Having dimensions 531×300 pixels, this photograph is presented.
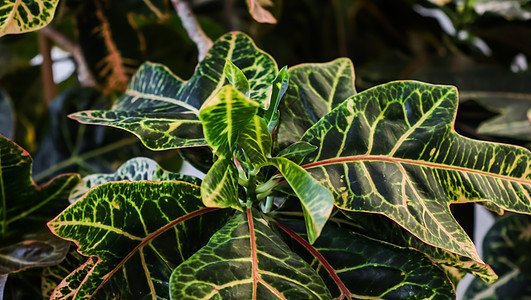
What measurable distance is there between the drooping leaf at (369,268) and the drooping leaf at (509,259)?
1.16ft

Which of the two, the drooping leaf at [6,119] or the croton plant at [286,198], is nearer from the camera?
the croton plant at [286,198]

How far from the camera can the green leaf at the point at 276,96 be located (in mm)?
311

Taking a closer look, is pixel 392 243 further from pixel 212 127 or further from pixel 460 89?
pixel 460 89

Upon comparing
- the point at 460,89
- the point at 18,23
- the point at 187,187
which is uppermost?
the point at 18,23

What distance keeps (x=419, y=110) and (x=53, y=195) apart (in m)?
0.36

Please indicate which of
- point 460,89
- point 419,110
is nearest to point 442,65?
point 460,89

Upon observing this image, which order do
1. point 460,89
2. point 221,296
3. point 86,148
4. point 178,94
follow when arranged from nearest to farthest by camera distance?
point 221,296 → point 178,94 → point 86,148 → point 460,89

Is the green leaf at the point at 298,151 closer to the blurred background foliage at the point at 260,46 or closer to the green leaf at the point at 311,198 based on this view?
the green leaf at the point at 311,198

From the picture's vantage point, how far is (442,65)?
2.68 feet

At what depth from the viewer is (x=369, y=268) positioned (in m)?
0.34

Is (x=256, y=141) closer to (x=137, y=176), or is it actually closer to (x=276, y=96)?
(x=276, y=96)

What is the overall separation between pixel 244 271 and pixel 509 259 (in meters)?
0.51

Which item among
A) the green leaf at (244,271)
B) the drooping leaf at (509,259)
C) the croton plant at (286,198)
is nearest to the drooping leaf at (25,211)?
the croton plant at (286,198)

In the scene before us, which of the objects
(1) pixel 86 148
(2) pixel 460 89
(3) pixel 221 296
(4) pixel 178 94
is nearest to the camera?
(3) pixel 221 296
